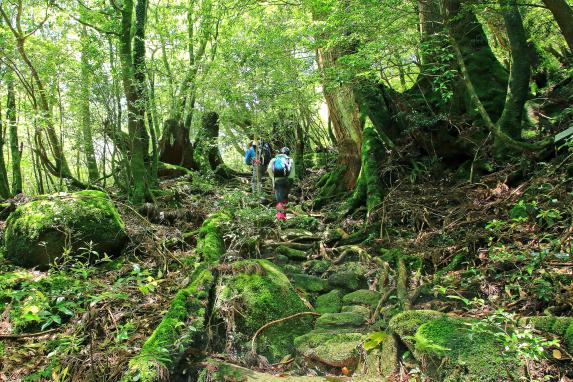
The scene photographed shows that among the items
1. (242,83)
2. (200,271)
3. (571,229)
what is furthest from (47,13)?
(571,229)

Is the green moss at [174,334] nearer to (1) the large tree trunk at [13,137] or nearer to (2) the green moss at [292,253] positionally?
(2) the green moss at [292,253]

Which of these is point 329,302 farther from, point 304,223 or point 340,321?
point 304,223

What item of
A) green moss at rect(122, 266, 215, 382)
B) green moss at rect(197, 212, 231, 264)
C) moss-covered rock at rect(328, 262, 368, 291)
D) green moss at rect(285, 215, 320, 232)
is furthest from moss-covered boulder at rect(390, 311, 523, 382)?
green moss at rect(285, 215, 320, 232)

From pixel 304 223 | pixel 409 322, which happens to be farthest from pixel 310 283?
pixel 304 223

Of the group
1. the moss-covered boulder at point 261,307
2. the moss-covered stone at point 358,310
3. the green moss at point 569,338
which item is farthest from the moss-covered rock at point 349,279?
the green moss at point 569,338

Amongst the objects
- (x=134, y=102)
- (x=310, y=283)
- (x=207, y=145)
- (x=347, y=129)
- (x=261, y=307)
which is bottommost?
(x=310, y=283)

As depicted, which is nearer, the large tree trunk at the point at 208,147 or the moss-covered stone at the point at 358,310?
the moss-covered stone at the point at 358,310

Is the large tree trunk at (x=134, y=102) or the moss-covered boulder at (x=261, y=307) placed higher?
the large tree trunk at (x=134, y=102)

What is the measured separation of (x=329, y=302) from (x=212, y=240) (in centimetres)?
253

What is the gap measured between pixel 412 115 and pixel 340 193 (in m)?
3.33

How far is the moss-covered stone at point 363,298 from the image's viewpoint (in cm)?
570

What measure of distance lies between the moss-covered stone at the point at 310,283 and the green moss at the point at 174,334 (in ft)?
5.34

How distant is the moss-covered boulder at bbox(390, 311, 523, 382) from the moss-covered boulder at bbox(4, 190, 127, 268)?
515 centimetres

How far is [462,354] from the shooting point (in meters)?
3.40
